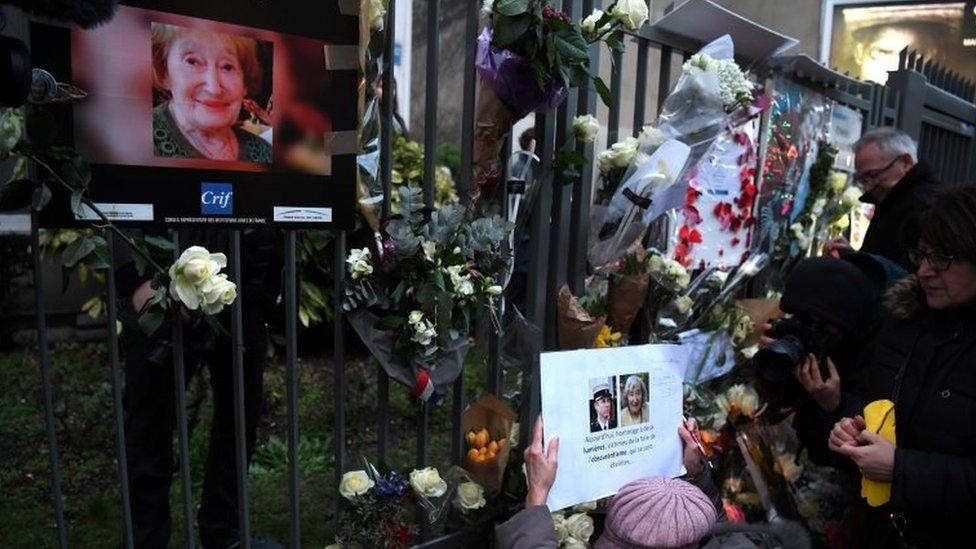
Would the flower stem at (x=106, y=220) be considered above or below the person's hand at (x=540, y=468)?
above

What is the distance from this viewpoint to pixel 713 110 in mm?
2352

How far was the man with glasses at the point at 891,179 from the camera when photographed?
3.35m

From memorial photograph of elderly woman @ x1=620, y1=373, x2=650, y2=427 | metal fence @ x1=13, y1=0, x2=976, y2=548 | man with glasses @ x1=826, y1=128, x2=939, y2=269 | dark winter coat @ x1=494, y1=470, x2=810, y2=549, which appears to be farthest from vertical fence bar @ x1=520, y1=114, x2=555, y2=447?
man with glasses @ x1=826, y1=128, x2=939, y2=269

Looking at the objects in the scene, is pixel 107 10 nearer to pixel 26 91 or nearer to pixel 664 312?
pixel 26 91

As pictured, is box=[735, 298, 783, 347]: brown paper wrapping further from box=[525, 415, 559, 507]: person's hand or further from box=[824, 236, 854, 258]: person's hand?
box=[525, 415, 559, 507]: person's hand

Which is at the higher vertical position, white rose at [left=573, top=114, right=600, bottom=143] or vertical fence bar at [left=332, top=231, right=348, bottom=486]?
white rose at [left=573, top=114, right=600, bottom=143]

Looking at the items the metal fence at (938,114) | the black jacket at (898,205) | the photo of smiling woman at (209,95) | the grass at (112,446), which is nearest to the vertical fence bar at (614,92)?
the grass at (112,446)

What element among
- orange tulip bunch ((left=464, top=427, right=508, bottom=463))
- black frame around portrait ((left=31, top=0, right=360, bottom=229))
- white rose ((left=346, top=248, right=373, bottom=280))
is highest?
black frame around portrait ((left=31, top=0, right=360, bottom=229))

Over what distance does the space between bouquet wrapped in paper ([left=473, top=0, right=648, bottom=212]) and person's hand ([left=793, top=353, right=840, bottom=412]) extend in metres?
1.02

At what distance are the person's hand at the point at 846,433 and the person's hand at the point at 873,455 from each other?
0.02 m

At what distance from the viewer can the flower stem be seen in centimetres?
129

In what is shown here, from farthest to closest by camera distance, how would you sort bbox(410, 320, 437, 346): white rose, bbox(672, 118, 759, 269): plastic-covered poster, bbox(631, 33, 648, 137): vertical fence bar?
bbox(672, 118, 759, 269): plastic-covered poster < bbox(631, 33, 648, 137): vertical fence bar < bbox(410, 320, 437, 346): white rose

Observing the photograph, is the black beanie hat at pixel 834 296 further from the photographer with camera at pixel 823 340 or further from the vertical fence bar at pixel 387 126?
the vertical fence bar at pixel 387 126

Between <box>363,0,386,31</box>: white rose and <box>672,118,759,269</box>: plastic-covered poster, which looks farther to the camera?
<box>672,118,759,269</box>: plastic-covered poster
